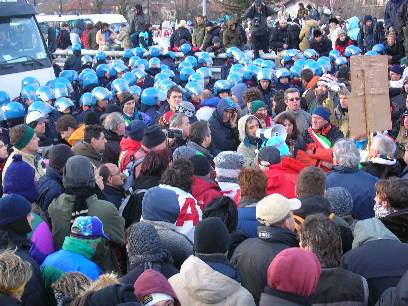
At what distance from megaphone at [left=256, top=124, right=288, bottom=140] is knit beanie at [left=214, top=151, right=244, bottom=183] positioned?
4.91 ft

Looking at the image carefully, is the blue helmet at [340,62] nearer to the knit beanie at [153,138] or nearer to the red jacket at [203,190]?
the knit beanie at [153,138]

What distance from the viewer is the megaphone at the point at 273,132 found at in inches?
325

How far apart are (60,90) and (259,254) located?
26.3 ft

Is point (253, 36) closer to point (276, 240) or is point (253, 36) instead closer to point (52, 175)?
point (52, 175)

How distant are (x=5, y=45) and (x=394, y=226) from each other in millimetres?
9526

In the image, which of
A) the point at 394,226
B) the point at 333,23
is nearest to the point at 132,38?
the point at 333,23

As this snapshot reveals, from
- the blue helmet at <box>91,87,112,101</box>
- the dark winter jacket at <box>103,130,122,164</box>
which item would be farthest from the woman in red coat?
Answer: the dark winter jacket at <box>103,130,122,164</box>

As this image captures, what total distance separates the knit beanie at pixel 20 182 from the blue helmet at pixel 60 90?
5.81m

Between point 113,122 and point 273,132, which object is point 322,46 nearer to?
point 273,132

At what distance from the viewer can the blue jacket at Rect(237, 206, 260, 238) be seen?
5670 millimetres

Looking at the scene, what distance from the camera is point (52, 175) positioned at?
6.61m

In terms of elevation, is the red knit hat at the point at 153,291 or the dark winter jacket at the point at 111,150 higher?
the red knit hat at the point at 153,291

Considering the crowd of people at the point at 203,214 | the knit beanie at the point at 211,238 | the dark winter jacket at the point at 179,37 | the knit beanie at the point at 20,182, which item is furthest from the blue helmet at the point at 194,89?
the dark winter jacket at the point at 179,37

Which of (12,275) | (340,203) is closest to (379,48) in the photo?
(340,203)
